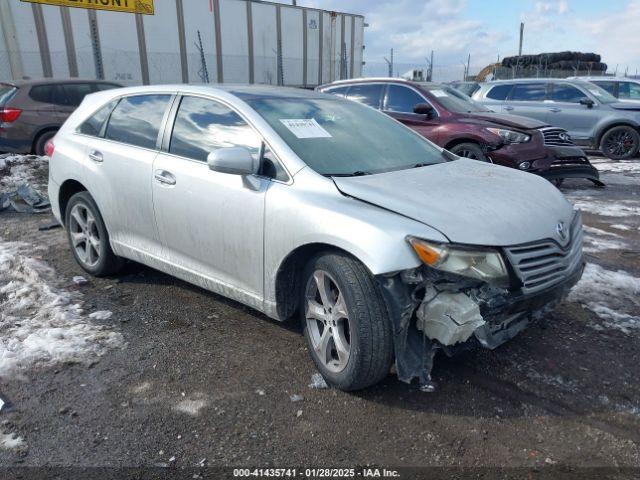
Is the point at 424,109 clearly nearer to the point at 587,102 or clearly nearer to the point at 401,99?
the point at 401,99

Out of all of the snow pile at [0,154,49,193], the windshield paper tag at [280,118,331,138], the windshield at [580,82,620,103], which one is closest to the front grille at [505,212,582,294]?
the windshield paper tag at [280,118,331,138]

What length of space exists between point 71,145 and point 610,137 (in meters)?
11.1

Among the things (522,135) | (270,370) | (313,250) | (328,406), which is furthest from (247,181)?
(522,135)

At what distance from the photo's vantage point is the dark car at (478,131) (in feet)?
24.5

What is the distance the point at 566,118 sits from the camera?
11539mm

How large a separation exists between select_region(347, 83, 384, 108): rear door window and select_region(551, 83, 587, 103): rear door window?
528 cm

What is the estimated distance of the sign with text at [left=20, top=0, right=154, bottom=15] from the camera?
651 inches

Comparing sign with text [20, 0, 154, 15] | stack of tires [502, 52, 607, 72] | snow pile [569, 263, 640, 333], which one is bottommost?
snow pile [569, 263, 640, 333]

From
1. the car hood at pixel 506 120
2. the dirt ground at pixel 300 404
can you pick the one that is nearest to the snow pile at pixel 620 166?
the car hood at pixel 506 120

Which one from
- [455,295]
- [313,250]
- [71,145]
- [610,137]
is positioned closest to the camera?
[455,295]

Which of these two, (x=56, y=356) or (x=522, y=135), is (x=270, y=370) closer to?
(x=56, y=356)

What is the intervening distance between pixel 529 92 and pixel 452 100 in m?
4.44

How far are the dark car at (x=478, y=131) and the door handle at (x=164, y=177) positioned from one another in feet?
→ 14.4

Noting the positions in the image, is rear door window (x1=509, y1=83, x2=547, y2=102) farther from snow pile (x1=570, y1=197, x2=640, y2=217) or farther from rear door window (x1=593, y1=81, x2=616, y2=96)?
snow pile (x1=570, y1=197, x2=640, y2=217)
